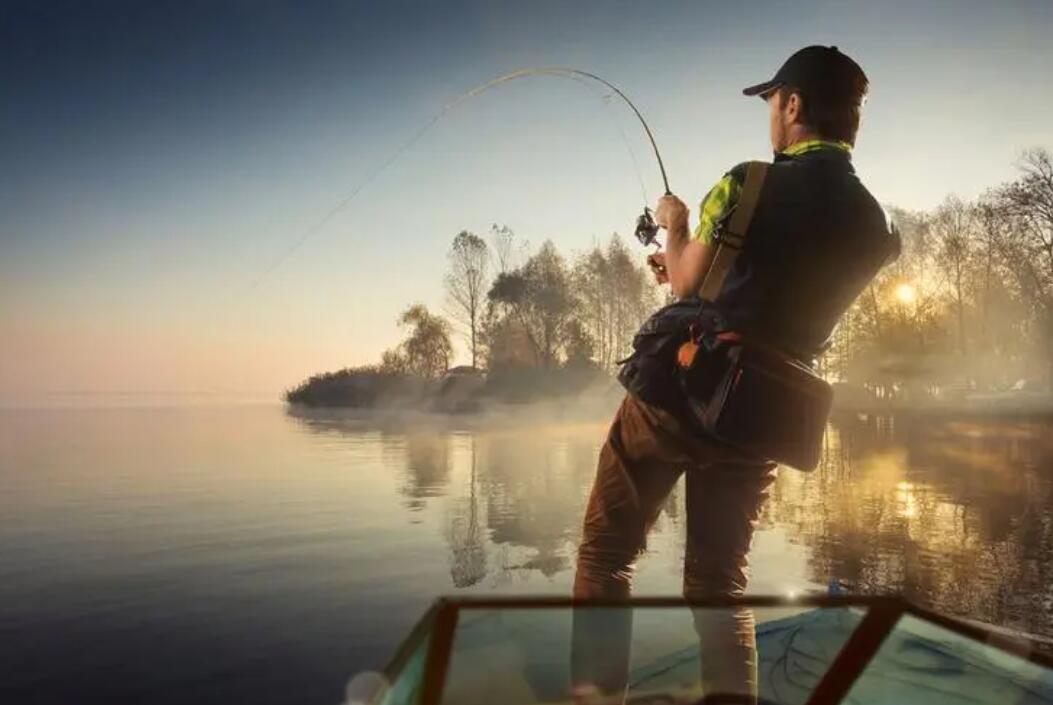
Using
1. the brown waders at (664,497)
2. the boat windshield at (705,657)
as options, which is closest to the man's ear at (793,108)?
the brown waders at (664,497)

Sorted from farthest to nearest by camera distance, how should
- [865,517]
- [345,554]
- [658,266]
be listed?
[865,517], [345,554], [658,266]

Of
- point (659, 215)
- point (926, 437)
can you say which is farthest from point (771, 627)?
point (926, 437)

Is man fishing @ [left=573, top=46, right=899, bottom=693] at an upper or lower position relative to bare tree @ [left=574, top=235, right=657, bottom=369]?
lower

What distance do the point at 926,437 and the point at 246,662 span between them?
26.9m

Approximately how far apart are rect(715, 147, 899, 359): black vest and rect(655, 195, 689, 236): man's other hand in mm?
313

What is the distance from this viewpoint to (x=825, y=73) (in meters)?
2.63

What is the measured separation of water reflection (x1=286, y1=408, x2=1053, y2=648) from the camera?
26.6 feet

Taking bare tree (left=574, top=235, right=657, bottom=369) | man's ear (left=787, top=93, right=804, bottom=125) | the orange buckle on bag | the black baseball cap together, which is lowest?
the orange buckle on bag

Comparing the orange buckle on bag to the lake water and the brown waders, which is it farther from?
the lake water

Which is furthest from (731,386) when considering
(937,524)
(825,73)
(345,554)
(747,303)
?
(937,524)

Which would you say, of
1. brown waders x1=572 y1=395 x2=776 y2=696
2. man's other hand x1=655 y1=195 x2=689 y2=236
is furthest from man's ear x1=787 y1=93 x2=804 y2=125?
brown waders x1=572 y1=395 x2=776 y2=696

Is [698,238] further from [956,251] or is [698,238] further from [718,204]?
[956,251]

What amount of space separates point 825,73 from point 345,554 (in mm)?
9167

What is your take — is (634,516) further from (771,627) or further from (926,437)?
(926,437)
